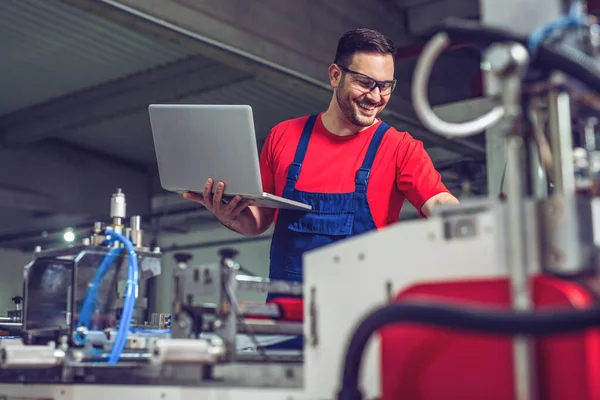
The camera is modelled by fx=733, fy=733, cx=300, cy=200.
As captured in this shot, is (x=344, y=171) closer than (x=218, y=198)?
No

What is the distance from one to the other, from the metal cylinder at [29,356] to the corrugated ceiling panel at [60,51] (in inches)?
A: 114

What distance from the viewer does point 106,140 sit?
634 cm

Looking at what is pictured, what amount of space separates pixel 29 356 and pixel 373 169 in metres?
0.94

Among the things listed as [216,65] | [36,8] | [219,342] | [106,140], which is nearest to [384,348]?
[219,342]

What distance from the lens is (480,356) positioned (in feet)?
2.67

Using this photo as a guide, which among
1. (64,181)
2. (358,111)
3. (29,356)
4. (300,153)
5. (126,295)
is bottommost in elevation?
(29,356)

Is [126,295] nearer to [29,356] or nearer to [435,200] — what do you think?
[29,356]

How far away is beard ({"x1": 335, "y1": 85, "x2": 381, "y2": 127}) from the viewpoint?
1936 millimetres

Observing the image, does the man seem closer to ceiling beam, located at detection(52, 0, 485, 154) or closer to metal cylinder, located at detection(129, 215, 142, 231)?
metal cylinder, located at detection(129, 215, 142, 231)

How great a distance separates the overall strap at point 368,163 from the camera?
5.94ft

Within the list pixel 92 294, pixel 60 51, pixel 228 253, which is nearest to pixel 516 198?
pixel 228 253

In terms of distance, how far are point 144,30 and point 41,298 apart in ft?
6.29

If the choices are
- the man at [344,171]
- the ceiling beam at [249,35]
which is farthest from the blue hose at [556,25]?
the ceiling beam at [249,35]

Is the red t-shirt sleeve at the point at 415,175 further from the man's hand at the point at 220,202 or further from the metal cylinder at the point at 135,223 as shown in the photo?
the metal cylinder at the point at 135,223
